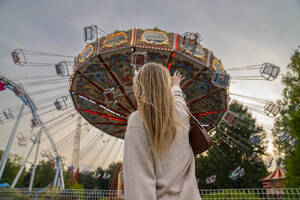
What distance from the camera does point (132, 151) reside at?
0.99 meters

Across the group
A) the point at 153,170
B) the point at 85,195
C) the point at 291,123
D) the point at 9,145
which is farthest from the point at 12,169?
the point at 153,170

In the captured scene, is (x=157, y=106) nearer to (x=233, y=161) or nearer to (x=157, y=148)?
(x=157, y=148)

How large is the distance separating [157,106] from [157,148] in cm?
21

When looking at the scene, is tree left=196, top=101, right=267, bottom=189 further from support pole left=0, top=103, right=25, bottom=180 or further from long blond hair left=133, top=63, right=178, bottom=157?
long blond hair left=133, top=63, right=178, bottom=157

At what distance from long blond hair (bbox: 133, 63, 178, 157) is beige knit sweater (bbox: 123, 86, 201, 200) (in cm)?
4

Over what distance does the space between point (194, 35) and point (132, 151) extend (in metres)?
8.58

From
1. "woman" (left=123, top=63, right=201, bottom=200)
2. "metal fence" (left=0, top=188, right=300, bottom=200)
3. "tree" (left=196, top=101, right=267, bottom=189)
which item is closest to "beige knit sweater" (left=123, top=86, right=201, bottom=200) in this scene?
"woman" (left=123, top=63, right=201, bottom=200)

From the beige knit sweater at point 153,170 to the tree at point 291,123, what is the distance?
472 inches

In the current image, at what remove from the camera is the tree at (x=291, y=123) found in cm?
1153

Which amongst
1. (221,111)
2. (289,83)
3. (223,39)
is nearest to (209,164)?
(289,83)

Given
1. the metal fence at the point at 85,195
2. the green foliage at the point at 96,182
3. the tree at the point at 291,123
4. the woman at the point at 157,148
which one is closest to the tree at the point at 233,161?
the tree at the point at 291,123

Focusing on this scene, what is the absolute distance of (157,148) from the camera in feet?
3.35

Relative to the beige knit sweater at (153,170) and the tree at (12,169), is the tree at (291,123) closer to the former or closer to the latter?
the beige knit sweater at (153,170)

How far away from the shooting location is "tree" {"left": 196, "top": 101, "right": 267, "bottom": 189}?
25.3m
